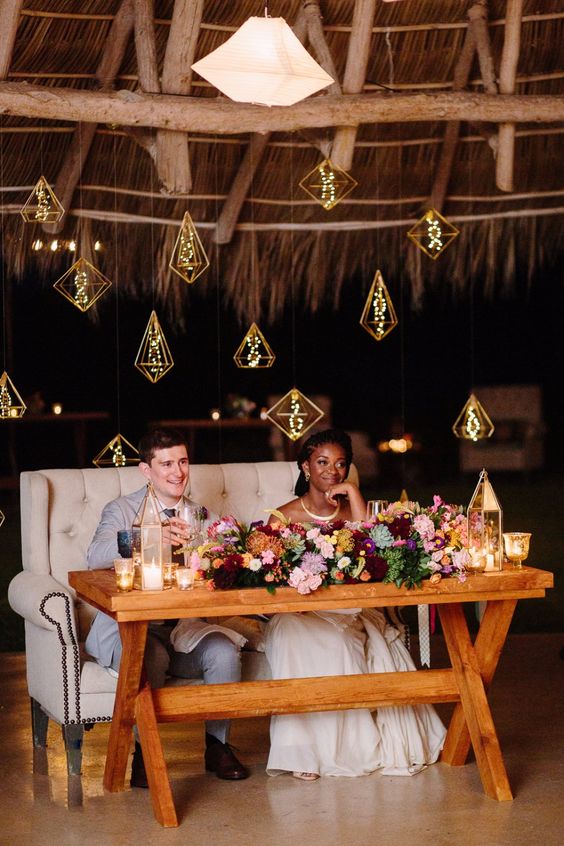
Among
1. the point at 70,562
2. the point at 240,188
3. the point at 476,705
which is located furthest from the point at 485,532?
the point at 240,188

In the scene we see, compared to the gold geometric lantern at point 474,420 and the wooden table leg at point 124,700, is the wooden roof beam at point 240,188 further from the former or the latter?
the wooden table leg at point 124,700

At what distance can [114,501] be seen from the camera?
4.36 m

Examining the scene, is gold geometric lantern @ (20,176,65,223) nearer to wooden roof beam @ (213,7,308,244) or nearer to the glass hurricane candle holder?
wooden roof beam @ (213,7,308,244)

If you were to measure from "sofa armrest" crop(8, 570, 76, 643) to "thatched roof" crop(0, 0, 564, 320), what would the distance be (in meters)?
2.41

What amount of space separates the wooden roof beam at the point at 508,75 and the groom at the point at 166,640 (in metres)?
3.05

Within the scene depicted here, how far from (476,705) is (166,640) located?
3.38 ft

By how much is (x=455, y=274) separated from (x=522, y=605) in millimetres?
2379

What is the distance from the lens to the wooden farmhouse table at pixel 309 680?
3.59m

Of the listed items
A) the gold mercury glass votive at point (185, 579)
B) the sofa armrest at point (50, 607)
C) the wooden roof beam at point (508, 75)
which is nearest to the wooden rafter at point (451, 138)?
the wooden roof beam at point (508, 75)

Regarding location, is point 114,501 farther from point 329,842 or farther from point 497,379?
point 497,379

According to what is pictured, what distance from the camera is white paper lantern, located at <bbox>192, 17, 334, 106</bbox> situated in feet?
12.6

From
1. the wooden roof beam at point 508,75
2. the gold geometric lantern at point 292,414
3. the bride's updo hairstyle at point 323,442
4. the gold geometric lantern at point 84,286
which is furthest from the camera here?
the gold geometric lantern at point 292,414

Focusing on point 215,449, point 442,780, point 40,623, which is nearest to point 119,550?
point 40,623

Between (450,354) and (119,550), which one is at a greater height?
(450,354)
